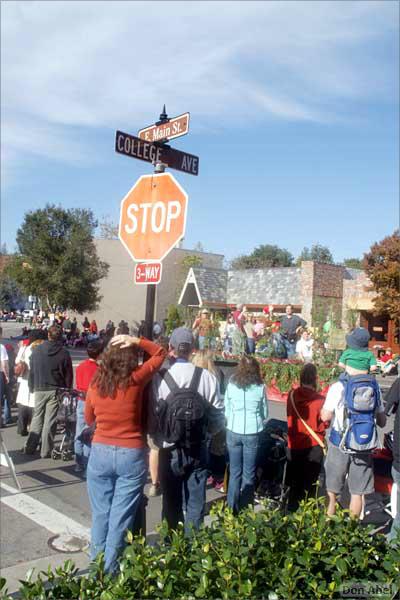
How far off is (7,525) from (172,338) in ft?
8.40

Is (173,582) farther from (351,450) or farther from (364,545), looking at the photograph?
(351,450)

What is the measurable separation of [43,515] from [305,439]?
2743 millimetres

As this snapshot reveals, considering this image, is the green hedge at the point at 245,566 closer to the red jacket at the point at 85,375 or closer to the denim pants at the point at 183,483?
the denim pants at the point at 183,483

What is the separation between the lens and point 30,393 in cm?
883

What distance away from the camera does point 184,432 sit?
4.42m

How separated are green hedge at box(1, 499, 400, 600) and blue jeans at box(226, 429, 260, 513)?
9.03ft

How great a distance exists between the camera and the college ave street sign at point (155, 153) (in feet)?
17.4

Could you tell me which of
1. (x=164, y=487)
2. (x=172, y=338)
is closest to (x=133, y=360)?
(x=172, y=338)

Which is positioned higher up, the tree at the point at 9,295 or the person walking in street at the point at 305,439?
the tree at the point at 9,295

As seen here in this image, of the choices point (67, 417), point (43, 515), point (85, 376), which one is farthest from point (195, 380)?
point (67, 417)

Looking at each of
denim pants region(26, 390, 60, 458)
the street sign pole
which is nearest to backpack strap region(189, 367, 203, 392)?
the street sign pole

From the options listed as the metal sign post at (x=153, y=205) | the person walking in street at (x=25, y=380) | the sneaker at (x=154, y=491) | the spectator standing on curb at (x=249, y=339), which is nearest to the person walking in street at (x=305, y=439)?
the sneaker at (x=154, y=491)

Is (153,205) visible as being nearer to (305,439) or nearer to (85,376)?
(85,376)

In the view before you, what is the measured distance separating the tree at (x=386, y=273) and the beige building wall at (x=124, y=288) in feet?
57.7
